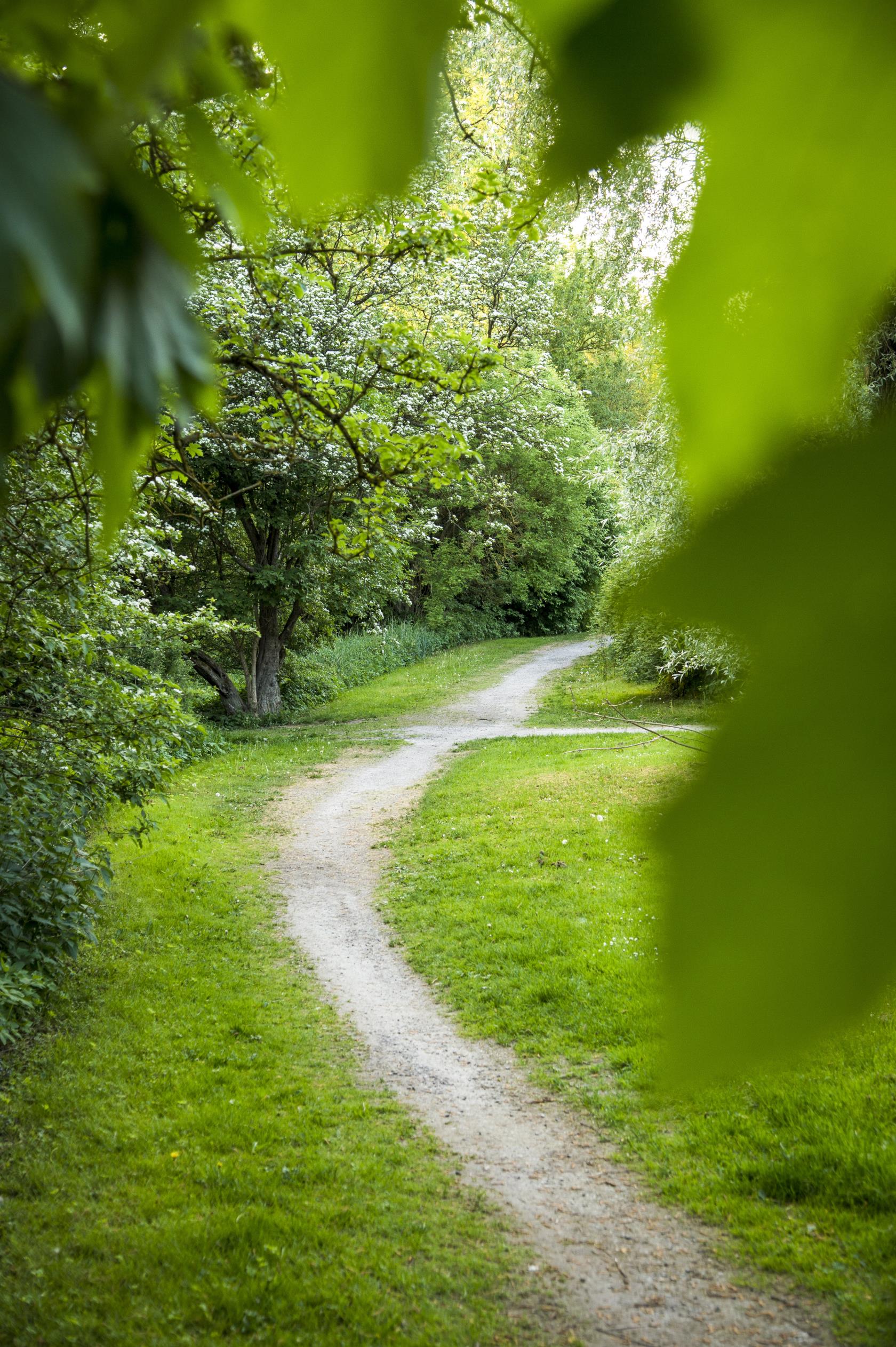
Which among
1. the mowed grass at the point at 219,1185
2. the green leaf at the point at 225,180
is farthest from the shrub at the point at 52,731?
the green leaf at the point at 225,180

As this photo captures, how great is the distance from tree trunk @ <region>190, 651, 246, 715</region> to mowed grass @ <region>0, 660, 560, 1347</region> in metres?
7.50

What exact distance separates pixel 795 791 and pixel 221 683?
14.3 metres

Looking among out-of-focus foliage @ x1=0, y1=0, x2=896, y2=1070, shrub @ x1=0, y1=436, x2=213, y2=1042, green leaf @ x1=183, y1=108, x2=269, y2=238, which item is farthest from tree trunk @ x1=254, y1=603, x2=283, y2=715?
out-of-focus foliage @ x1=0, y1=0, x2=896, y2=1070

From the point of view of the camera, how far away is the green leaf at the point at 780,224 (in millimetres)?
173

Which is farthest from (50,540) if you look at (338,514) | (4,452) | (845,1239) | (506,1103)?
(338,514)

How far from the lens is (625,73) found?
8.5 inches

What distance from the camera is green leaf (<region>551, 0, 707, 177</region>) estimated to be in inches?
7.7

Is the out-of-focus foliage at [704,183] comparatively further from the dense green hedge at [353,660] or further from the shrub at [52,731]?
the dense green hedge at [353,660]

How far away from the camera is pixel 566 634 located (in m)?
24.1

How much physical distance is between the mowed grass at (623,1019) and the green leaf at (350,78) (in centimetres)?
15

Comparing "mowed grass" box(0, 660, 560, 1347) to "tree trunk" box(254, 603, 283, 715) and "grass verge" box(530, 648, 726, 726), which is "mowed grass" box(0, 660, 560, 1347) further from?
"tree trunk" box(254, 603, 283, 715)

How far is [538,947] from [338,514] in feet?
24.0

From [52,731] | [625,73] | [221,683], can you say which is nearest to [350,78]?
[625,73]

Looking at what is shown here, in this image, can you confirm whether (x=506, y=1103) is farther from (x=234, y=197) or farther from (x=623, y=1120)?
(x=234, y=197)
